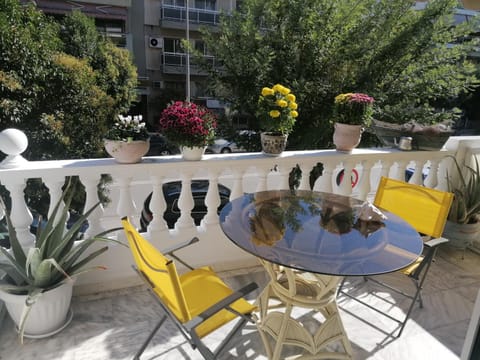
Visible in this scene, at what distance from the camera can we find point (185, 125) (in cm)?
188

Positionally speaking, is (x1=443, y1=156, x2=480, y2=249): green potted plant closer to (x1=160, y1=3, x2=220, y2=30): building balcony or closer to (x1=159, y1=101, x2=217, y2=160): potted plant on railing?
(x1=159, y1=101, x2=217, y2=160): potted plant on railing

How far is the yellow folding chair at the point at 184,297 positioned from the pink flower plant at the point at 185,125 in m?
0.73

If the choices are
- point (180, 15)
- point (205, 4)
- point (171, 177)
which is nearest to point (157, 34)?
point (180, 15)

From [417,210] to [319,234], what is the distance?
87 cm

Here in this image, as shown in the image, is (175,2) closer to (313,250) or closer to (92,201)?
(92,201)

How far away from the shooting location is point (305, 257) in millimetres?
1276

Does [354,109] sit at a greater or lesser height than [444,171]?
greater

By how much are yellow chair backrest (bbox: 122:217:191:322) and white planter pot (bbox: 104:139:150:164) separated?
66 centimetres

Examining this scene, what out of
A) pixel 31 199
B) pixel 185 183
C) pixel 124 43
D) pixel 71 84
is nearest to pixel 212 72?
pixel 71 84

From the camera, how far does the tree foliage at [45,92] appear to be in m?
4.03

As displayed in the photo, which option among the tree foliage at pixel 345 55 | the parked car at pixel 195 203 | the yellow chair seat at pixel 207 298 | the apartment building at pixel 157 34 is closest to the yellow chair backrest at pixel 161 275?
the yellow chair seat at pixel 207 298

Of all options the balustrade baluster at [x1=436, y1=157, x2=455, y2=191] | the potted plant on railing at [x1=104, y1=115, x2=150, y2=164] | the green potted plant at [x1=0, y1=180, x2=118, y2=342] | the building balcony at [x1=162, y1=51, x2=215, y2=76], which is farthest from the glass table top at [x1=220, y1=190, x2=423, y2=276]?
the building balcony at [x1=162, y1=51, x2=215, y2=76]

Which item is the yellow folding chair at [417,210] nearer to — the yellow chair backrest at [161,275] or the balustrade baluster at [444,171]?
the balustrade baluster at [444,171]

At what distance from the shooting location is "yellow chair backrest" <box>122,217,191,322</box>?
110cm
